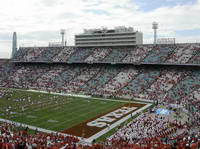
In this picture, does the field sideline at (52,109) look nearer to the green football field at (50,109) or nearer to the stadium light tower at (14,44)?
the green football field at (50,109)

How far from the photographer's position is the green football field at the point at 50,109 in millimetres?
29422

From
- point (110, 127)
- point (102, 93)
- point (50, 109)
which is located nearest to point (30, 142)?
point (110, 127)

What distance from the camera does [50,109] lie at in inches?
1390

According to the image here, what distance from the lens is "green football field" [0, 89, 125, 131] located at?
29422mm

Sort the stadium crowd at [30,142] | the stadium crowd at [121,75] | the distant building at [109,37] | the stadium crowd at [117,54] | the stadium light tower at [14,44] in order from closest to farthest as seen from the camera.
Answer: the stadium crowd at [30,142] < the stadium crowd at [121,75] < the stadium crowd at [117,54] < the distant building at [109,37] < the stadium light tower at [14,44]

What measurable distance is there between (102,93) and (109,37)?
68.2 ft

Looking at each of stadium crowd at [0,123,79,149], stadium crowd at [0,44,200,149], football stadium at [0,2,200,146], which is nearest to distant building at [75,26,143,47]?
football stadium at [0,2,200,146]

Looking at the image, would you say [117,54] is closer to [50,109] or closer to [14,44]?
[50,109]

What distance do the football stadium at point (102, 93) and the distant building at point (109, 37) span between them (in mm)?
236

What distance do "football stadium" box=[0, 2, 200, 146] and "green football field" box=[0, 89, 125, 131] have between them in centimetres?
11

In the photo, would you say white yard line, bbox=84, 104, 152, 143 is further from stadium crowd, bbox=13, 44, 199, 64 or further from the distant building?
the distant building

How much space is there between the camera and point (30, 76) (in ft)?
205

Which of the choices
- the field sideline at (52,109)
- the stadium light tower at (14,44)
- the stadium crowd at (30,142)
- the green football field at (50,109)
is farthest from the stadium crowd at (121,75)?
the stadium crowd at (30,142)

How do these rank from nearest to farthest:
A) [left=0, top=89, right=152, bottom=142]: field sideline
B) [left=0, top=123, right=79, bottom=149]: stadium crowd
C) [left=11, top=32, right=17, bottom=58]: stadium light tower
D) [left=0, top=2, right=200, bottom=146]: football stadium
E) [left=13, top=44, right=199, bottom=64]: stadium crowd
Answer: [left=0, top=123, right=79, bottom=149]: stadium crowd, [left=0, top=2, right=200, bottom=146]: football stadium, [left=0, top=89, right=152, bottom=142]: field sideline, [left=13, top=44, right=199, bottom=64]: stadium crowd, [left=11, top=32, right=17, bottom=58]: stadium light tower
